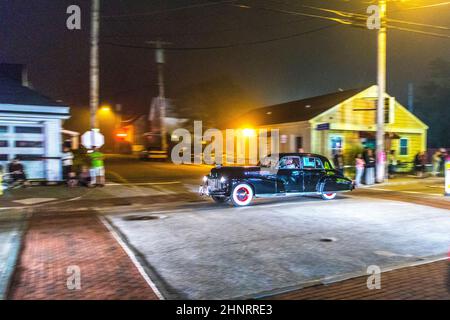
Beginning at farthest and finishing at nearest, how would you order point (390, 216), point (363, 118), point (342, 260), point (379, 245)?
point (363, 118)
point (390, 216)
point (379, 245)
point (342, 260)

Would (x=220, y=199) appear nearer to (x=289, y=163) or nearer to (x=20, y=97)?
(x=289, y=163)

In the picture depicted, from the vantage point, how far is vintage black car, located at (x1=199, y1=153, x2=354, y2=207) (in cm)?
1293

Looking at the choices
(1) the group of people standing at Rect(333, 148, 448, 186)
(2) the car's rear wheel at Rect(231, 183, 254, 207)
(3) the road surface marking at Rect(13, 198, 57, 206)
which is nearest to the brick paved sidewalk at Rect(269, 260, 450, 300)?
(2) the car's rear wheel at Rect(231, 183, 254, 207)

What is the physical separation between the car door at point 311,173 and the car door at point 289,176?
20 cm

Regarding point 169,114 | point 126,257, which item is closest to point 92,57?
point 126,257

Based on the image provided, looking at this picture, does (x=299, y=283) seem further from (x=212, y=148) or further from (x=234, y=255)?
(x=212, y=148)

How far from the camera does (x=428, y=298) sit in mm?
5355

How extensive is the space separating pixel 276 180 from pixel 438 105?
47.6 m

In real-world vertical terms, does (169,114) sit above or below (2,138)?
above

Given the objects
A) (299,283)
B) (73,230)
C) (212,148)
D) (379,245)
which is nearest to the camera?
(299,283)

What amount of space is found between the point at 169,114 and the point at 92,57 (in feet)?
90.8

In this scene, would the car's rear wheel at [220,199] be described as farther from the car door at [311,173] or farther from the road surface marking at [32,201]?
the road surface marking at [32,201]

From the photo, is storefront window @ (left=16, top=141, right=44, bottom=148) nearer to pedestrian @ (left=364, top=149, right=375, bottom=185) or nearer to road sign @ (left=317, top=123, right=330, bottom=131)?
pedestrian @ (left=364, top=149, right=375, bottom=185)
